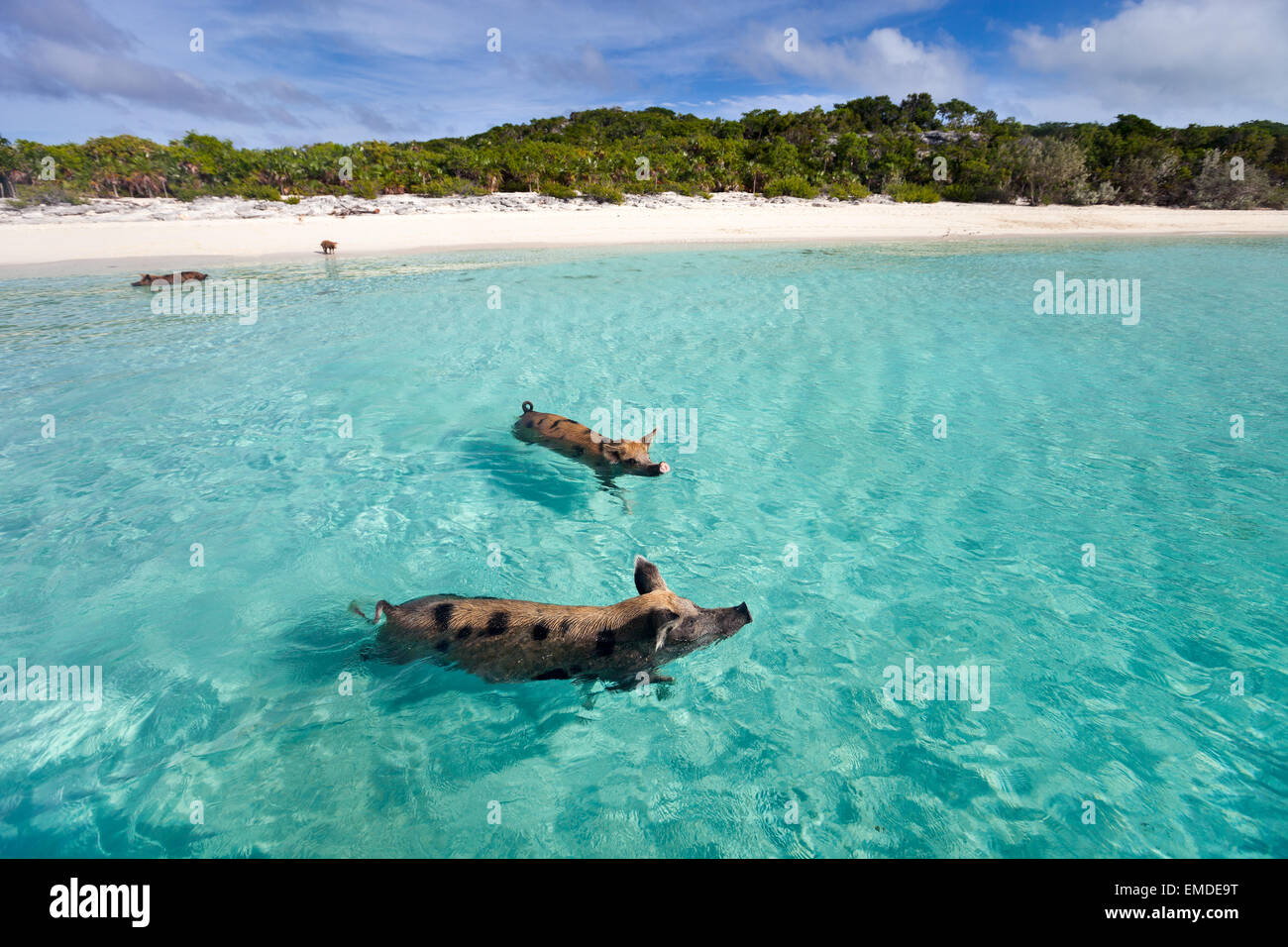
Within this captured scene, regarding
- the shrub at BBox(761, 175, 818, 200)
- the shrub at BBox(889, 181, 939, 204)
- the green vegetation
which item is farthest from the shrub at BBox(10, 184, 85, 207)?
the shrub at BBox(889, 181, 939, 204)

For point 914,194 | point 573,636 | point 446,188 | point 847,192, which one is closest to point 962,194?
point 914,194

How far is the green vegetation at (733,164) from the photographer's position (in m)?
36.3

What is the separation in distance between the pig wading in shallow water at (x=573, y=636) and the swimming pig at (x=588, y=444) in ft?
9.12

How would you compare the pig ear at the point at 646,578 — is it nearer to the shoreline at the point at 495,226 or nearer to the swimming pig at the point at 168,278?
the swimming pig at the point at 168,278

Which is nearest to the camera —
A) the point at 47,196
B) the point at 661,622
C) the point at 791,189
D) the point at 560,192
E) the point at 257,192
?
the point at 661,622

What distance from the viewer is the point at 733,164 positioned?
141ft

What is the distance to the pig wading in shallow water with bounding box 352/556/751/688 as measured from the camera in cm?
417

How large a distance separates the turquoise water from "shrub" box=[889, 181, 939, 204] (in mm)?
32233

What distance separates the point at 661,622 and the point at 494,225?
107 ft

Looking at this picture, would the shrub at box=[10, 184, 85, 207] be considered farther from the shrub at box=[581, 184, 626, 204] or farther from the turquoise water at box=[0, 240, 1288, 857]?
the turquoise water at box=[0, 240, 1288, 857]
